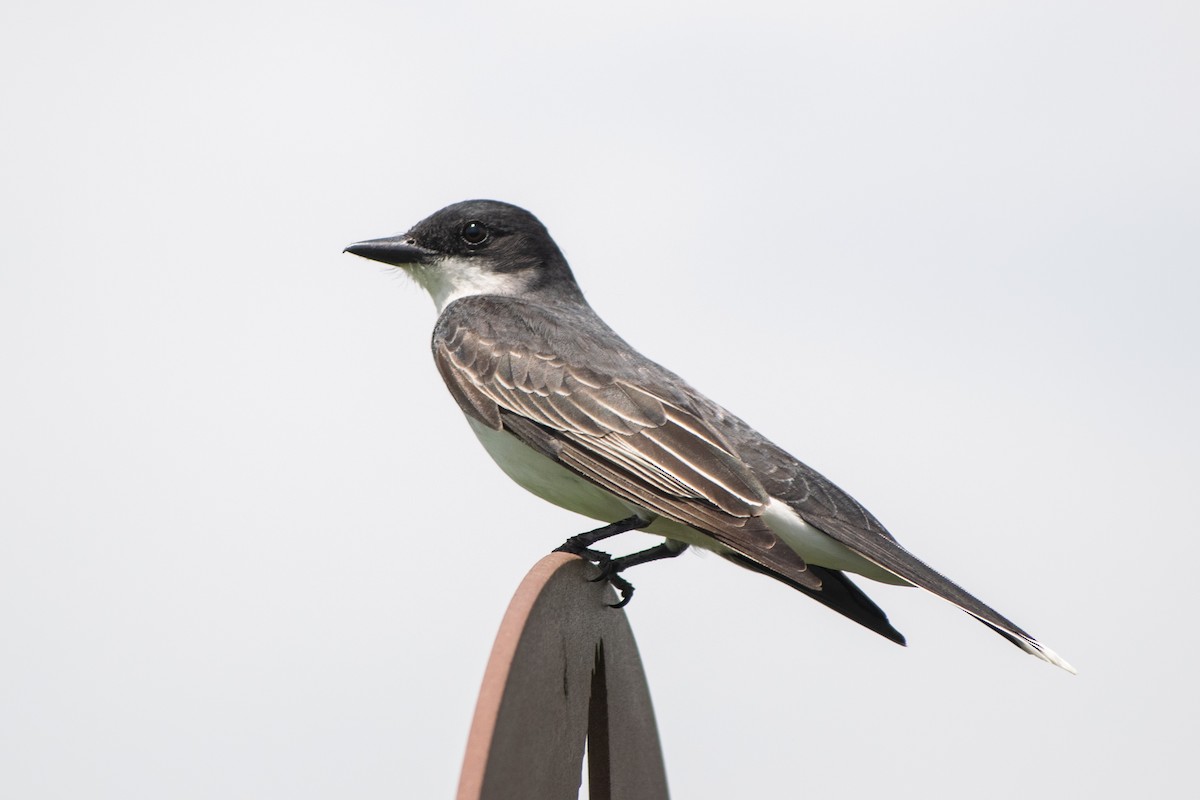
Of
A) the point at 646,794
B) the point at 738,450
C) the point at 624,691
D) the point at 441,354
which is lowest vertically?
the point at 646,794

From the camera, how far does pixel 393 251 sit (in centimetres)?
856

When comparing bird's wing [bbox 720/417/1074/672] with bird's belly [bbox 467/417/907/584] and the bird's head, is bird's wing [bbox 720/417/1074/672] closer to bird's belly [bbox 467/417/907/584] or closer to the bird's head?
bird's belly [bbox 467/417/907/584]

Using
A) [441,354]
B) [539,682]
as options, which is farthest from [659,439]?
[539,682]

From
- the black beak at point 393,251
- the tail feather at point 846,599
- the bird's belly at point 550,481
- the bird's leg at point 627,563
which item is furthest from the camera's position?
the black beak at point 393,251

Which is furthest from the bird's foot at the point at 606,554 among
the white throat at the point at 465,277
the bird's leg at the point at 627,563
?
the white throat at the point at 465,277

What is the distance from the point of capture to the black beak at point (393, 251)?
8.55 meters

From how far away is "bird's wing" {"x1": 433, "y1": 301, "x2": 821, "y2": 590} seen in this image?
250 inches

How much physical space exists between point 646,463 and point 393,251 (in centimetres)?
255

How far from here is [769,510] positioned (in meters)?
6.73

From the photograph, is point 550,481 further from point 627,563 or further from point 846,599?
point 846,599

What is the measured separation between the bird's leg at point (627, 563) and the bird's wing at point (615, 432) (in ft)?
0.97

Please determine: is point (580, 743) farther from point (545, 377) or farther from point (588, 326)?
point (588, 326)

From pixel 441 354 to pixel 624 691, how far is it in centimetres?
287

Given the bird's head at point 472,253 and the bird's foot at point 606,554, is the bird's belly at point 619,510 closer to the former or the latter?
the bird's foot at point 606,554
